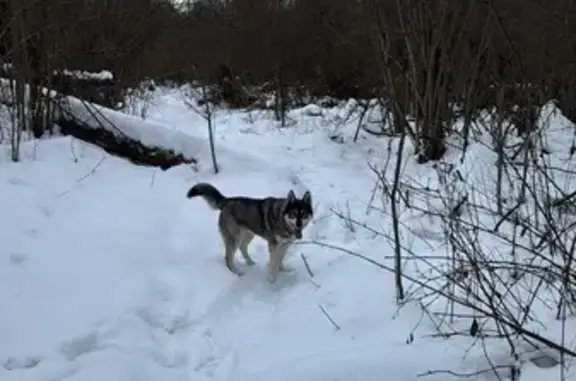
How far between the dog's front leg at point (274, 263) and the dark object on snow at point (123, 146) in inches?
178

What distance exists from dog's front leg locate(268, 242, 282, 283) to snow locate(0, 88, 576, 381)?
0.31ft

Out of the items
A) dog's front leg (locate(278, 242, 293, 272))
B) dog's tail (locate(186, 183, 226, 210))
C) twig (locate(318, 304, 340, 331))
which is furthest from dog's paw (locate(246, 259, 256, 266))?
twig (locate(318, 304, 340, 331))

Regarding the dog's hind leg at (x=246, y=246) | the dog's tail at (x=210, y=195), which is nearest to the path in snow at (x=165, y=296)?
the dog's hind leg at (x=246, y=246)

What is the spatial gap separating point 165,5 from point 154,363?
13.8 meters

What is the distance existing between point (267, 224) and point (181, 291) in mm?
1104

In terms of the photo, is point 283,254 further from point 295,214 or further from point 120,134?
point 120,134

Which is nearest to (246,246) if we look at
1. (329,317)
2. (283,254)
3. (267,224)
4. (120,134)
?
(267,224)

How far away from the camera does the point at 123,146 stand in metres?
11.1

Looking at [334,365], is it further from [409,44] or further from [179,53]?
[179,53]

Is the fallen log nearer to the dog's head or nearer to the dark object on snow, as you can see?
the dark object on snow

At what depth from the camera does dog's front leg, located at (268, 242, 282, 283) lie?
6.59 m

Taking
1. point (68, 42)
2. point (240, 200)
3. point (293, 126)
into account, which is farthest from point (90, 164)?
point (293, 126)

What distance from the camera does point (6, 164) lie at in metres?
8.74

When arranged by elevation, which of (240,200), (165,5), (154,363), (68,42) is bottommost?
(154,363)
